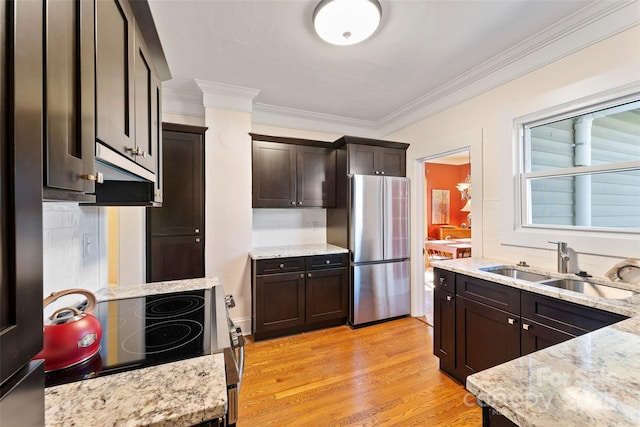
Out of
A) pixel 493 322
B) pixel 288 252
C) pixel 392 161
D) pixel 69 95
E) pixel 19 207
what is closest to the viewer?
pixel 19 207

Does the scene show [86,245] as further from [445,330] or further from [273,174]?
[445,330]

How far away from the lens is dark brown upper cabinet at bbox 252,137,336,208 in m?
3.18

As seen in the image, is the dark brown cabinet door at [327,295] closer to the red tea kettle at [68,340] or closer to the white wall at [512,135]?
the white wall at [512,135]

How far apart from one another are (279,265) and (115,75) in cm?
228

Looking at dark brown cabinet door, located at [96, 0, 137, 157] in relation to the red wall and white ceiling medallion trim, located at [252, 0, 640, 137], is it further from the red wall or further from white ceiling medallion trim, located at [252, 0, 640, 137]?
the red wall

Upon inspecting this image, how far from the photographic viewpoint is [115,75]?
913 millimetres

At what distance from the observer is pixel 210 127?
291 centimetres

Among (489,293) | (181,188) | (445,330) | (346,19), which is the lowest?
(445,330)

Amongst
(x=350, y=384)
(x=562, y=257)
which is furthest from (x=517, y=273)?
(x=350, y=384)

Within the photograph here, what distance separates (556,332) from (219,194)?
295 centimetres

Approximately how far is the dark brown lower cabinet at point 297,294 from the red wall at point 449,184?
432 centimetres

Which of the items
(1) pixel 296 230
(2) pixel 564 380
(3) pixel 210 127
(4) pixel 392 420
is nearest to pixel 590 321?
(2) pixel 564 380

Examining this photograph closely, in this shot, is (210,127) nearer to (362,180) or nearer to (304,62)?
(304,62)

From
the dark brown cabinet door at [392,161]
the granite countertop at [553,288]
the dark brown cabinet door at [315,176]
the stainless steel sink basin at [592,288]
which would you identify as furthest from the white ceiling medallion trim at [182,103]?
the stainless steel sink basin at [592,288]
